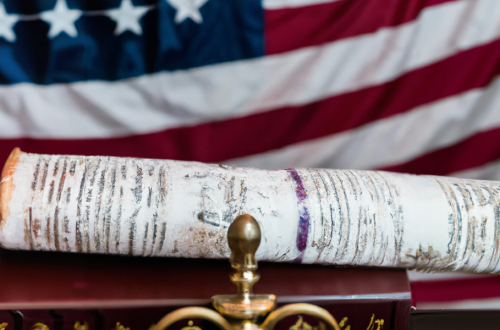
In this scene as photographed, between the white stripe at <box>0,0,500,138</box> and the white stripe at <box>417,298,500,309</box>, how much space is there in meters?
0.48

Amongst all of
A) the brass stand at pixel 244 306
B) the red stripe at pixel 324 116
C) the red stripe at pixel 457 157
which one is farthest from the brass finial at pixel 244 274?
the red stripe at pixel 457 157

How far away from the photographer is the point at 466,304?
977 mm

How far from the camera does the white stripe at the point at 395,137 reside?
938 mm

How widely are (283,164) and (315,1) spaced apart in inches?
12.9

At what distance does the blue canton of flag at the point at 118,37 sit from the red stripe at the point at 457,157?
1.35 feet

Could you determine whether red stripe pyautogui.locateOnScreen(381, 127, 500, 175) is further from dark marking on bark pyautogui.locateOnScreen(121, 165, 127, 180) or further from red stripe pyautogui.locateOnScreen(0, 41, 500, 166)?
dark marking on bark pyautogui.locateOnScreen(121, 165, 127, 180)

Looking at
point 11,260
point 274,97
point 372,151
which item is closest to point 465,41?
point 372,151

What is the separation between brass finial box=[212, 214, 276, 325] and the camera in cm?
41

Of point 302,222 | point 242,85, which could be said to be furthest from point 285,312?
point 242,85

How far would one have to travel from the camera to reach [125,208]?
548 mm

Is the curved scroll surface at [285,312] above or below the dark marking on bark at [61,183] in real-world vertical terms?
below

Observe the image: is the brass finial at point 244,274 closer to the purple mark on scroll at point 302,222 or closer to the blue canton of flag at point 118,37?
the purple mark on scroll at point 302,222

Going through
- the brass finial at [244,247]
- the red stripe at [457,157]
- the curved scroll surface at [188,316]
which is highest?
the red stripe at [457,157]

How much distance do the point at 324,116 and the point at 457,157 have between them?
0.99ft
